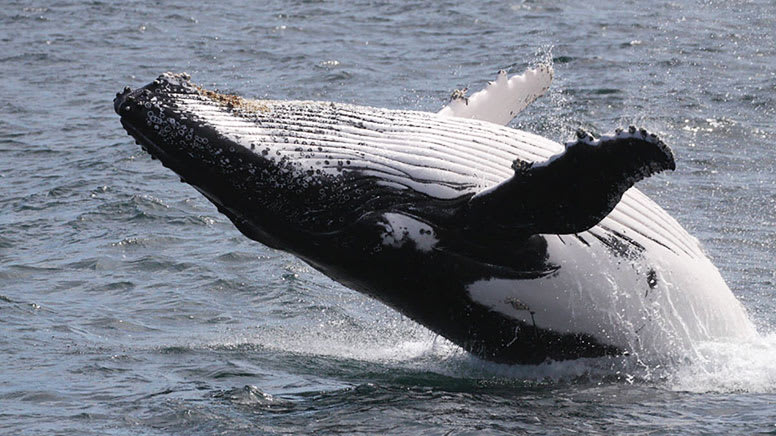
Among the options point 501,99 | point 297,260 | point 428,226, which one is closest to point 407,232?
point 428,226

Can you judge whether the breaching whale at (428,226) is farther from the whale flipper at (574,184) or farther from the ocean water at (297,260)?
the ocean water at (297,260)

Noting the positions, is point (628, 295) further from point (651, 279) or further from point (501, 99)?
point (501, 99)

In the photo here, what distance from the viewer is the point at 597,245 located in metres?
9.62

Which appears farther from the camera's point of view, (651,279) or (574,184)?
(651,279)

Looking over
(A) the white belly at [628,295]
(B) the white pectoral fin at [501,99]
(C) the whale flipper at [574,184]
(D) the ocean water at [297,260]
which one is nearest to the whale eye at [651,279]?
(A) the white belly at [628,295]

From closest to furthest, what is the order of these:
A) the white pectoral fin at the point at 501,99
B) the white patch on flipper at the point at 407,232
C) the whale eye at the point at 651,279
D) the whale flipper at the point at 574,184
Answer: the whale flipper at the point at 574,184, the white patch on flipper at the point at 407,232, the whale eye at the point at 651,279, the white pectoral fin at the point at 501,99

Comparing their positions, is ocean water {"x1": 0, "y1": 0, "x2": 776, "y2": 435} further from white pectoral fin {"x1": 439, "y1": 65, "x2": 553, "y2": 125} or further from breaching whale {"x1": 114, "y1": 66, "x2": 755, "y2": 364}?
white pectoral fin {"x1": 439, "y1": 65, "x2": 553, "y2": 125}

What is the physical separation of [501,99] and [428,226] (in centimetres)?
262

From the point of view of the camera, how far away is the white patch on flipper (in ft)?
30.5

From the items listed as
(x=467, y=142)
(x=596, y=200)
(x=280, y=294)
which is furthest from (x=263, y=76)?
(x=596, y=200)

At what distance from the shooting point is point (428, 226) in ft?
30.5

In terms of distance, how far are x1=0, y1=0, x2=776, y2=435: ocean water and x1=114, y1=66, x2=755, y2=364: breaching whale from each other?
39cm

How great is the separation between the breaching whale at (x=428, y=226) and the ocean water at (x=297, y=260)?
39 cm

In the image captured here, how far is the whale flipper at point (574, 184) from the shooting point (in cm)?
796
